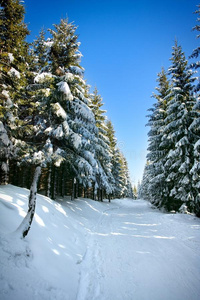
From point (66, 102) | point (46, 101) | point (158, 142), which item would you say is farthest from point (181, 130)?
point (46, 101)

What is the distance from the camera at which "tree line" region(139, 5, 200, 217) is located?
1202 cm

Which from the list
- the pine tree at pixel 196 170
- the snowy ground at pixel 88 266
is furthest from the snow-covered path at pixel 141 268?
the pine tree at pixel 196 170

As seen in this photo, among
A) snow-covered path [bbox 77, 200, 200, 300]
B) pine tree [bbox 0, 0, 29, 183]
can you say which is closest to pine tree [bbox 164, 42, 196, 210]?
snow-covered path [bbox 77, 200, 200, 300]

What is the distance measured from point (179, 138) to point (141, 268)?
1308cm

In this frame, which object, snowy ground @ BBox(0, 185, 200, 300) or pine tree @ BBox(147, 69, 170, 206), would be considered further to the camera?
pine tree @ BBox(147, 69, 170, 206)

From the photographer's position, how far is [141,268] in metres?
4.96

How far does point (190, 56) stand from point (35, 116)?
1405cm

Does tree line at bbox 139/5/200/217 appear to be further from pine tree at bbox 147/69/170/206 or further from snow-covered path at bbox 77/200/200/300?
snow-covered path at bbox 77/200/200/300

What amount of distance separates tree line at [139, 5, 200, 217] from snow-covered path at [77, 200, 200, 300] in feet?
18.6

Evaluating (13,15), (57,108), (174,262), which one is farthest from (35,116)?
(174,262)

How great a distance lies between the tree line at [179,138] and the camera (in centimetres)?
1202

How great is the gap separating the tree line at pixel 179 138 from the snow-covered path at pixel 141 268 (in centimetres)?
566

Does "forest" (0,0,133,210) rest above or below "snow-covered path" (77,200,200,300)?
above

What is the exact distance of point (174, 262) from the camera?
17.0 ft
